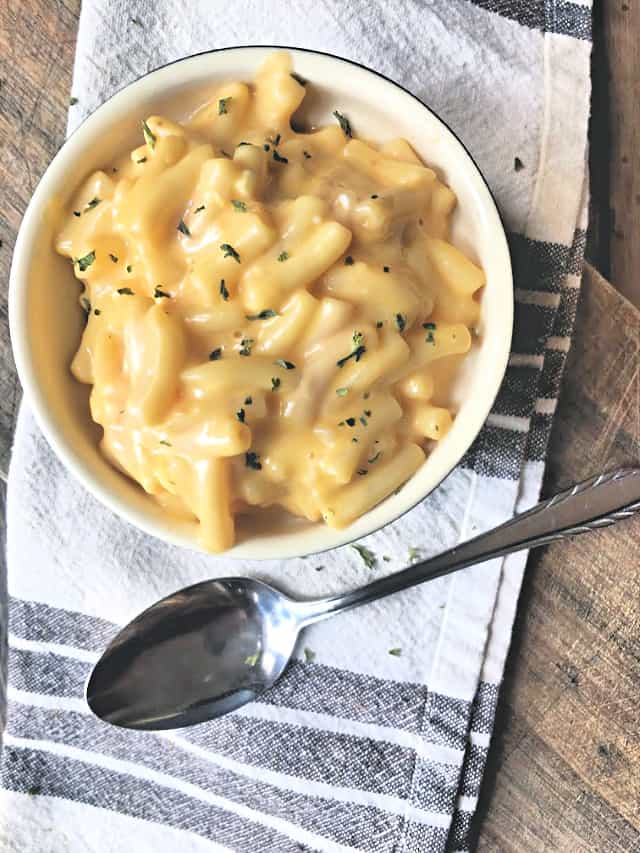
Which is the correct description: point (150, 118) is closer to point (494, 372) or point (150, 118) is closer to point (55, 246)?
point (55, 246)

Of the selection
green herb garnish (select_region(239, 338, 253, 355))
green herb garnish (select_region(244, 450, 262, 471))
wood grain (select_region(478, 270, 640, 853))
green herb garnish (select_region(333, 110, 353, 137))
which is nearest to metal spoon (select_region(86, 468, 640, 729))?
wood grain (select_region(478, 270, 640, 853))

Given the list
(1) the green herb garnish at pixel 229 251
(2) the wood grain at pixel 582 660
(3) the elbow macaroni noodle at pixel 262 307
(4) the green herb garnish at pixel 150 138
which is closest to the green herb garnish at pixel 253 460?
(3) the elbow macaroni noodle at pixel 262 307

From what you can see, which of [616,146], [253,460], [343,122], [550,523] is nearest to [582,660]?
[550,523]

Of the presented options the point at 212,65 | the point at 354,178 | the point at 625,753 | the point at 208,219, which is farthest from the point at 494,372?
the point at 625,753

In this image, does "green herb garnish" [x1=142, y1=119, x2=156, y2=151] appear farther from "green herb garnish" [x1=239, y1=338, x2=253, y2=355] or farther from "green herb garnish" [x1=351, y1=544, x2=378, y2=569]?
"green herb garnish" [x1=351, y1=544, x2=378, y2=569]

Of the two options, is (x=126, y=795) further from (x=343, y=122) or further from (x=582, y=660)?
(x=343, y=122)

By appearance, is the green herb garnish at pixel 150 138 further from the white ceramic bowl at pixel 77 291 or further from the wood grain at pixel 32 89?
the wood grain at pixel 32 89
